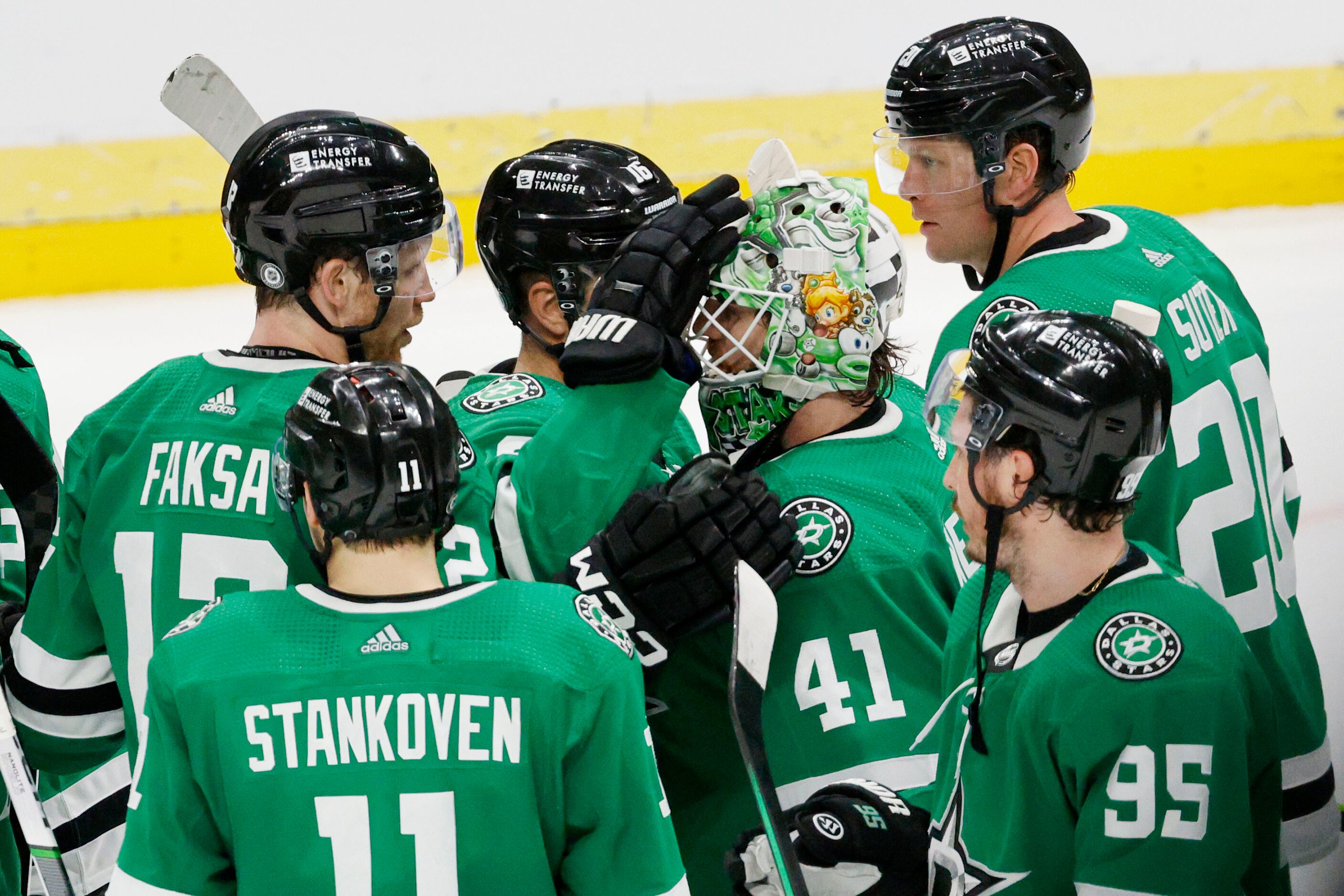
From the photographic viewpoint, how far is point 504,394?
2.45m

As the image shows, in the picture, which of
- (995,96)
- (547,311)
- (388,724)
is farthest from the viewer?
(995,96)

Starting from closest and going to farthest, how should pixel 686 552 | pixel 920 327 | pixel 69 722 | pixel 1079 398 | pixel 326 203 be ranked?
pixel 1079 398
pixel 686 552
pixel 326 203
pixel 69 722
pixel 920 327

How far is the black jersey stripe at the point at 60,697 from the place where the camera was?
7.51 ft

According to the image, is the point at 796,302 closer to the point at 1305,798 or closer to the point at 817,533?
the point at 817,533

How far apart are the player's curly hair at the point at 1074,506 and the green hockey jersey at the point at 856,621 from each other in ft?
1.10

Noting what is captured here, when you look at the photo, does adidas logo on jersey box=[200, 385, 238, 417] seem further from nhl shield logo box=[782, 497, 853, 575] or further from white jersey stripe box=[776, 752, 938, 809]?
white jersey stripe box=[776, 752, 938, 809]

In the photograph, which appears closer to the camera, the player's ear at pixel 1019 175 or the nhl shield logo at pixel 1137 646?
the nhl shield logo at pixel 1137 646

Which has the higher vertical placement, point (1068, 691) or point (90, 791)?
point (1068, 691)

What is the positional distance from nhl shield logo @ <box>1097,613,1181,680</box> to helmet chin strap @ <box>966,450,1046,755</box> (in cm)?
17

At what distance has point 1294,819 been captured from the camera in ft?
8.29

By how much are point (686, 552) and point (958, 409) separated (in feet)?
1.34

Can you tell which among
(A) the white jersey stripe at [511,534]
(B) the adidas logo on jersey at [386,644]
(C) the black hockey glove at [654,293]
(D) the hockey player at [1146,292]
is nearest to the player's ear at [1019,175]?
(D) the hockey player at [1146,292]

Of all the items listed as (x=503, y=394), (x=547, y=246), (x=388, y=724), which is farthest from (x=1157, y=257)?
(x=388, y=724)

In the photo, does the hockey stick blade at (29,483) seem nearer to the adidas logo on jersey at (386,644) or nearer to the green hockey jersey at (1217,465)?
the adidas logo on jersey at (386,644)
